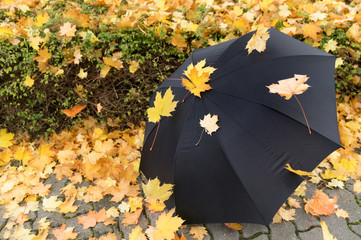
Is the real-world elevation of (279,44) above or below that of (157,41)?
above

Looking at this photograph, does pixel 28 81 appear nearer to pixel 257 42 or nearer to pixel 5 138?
pixel 5 138

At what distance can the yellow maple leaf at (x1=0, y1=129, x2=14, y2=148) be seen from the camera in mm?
3301

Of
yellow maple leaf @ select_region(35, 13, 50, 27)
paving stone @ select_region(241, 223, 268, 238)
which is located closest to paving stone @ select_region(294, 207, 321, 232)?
paving stone @ select_region(241, 223, 268, 238)

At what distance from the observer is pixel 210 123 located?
5.29 ft

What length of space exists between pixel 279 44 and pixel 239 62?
39 centimetres

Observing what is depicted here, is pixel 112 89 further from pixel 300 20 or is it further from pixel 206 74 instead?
pixel 300 20

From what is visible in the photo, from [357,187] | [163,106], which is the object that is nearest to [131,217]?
[163,106]

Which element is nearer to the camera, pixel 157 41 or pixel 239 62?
pixel 239 62

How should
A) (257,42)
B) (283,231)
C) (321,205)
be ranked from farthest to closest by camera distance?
(321,205) → (283,231) → (257,42)

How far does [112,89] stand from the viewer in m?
3.17

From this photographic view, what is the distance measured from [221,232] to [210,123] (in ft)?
4.19

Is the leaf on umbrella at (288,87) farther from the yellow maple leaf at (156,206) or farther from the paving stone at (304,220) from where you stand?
the yellow maple leaf at (156,206)

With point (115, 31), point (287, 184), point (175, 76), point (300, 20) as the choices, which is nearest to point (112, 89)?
point (115, 31)

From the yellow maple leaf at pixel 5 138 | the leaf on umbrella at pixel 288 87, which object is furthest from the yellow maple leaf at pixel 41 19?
the leaf on umbrella at pixel 288 87
